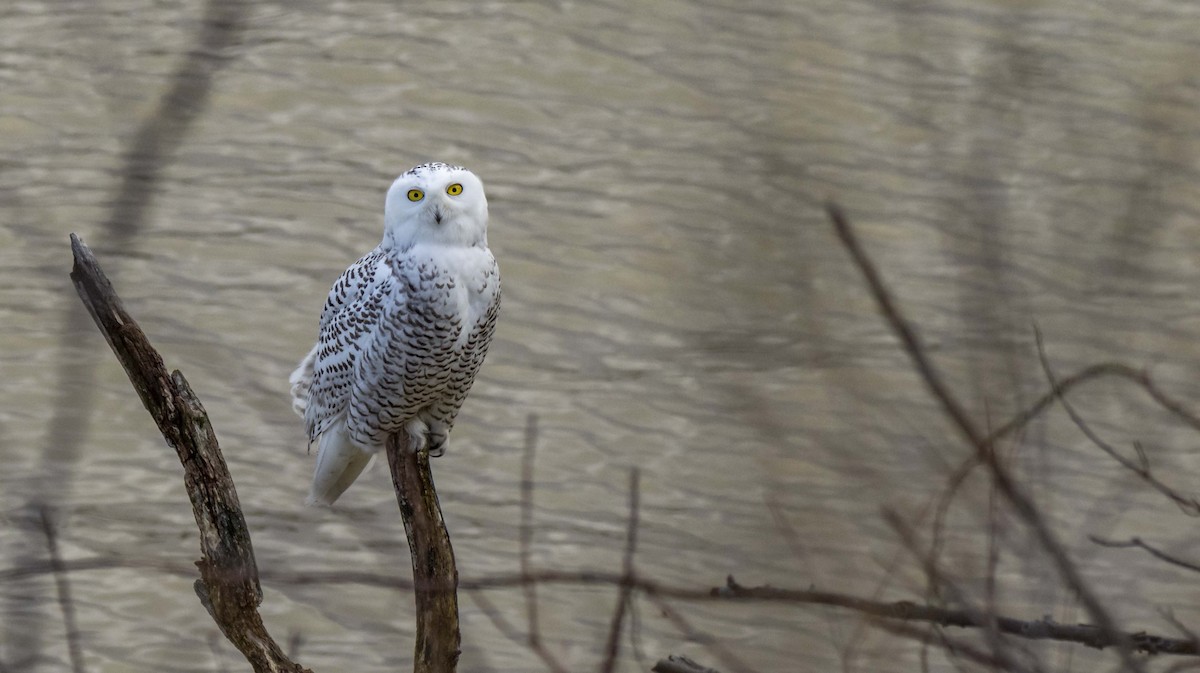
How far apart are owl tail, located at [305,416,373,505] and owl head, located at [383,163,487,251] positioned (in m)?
0.60

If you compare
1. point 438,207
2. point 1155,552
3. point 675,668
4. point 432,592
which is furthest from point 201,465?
point 1155,552

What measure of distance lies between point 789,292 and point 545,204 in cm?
674

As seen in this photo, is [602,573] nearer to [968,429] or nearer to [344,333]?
[968,429]

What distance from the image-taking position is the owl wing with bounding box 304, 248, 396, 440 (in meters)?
3.24

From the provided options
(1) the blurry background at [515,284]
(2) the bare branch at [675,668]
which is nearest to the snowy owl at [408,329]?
(1) the blurry background at [515,284]

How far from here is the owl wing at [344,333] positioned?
10.6 feet

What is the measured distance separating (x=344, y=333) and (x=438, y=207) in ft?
1.79

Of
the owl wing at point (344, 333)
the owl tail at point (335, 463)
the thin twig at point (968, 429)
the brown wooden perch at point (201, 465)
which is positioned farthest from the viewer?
the owl tail at point (335, 463)

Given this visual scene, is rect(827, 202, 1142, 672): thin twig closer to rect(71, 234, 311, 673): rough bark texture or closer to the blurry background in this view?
the blurry background

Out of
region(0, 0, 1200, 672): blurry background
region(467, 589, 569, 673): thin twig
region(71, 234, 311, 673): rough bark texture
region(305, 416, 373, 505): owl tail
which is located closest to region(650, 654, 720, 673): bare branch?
region(467, 589, 569, 673): thin twig

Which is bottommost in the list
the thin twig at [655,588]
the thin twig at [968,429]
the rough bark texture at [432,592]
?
the rough bark texture at [432,592]

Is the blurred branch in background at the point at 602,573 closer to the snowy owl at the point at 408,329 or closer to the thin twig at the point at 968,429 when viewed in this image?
the thin twig at the point at 968,429

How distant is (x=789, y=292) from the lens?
3.34 ft

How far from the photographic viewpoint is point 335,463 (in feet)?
11.5
